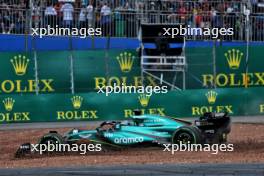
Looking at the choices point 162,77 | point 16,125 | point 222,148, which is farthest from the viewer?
point 162,77

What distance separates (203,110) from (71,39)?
479 centimetres

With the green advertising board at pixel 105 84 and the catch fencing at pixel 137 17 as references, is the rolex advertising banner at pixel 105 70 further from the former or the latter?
the catch fencing at pixel 137 17

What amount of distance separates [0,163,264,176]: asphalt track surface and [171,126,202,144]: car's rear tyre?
12.7ft

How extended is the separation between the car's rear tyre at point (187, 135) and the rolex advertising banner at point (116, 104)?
6222 millimetres

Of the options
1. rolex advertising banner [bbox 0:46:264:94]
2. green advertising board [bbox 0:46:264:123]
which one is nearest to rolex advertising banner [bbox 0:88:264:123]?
green advertising board [bbox 0:46:264:123]

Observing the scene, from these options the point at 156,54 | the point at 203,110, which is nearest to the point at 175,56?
the point at 156,54

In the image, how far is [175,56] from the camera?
22.7 meters

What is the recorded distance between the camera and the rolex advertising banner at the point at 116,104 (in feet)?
69.5

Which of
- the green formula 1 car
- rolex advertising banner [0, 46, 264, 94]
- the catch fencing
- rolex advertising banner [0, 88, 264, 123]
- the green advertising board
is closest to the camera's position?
the green formula 1 car

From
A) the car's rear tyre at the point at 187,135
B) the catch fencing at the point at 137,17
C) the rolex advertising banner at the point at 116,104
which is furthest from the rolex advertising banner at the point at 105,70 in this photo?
the car's rear tyre at the point at 187,135

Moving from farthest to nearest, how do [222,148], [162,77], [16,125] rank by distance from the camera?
[162,77] → [16,125] → [222,148]

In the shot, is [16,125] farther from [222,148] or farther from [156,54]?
[222,148]

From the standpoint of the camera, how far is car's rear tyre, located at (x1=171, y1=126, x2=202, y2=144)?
1500cm

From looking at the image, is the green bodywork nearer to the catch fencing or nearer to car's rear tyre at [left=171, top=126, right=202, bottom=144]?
car's rear tyre at [left=171, top=126, right=202, bottom=144]
